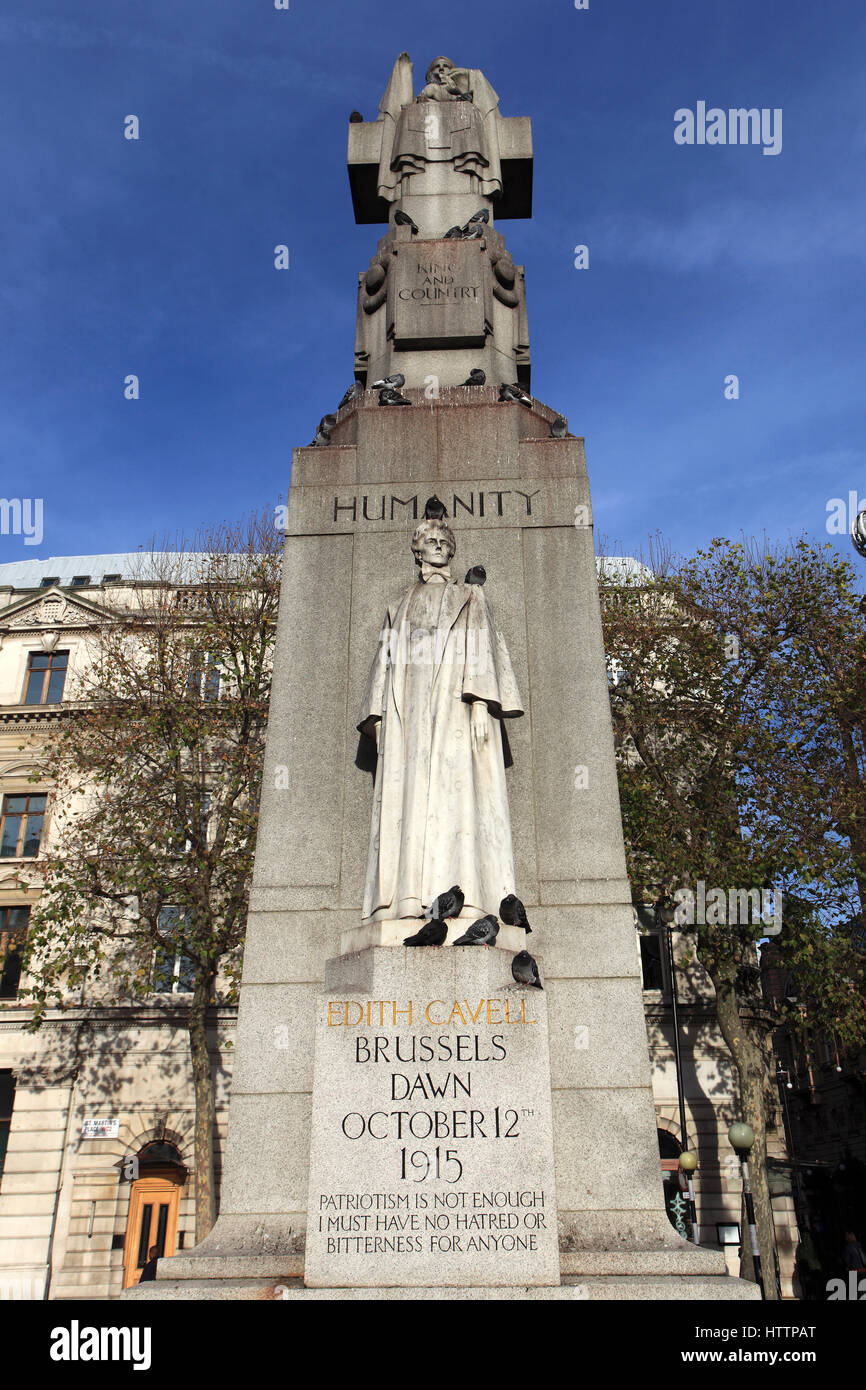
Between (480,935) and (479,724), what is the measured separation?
196 cm

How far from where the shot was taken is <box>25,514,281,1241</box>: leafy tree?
2617cm

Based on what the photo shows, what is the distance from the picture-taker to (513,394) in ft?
39.7

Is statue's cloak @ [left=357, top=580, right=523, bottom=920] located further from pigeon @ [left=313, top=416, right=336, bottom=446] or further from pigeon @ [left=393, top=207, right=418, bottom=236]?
pigeon @ [left=393, top=207, right=418, bottom=236]

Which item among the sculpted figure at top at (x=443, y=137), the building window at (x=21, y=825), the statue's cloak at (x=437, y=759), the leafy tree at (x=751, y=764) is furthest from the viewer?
the building window at (x=21, y=825)

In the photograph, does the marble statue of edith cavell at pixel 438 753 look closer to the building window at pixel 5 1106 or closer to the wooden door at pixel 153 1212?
the wooden door at pixel 153 1212

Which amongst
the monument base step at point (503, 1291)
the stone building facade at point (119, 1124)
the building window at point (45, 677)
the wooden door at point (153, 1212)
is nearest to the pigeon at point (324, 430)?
the monument base step at point (503, 1291)

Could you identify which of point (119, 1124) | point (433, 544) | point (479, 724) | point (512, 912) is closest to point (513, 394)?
point (433, 544)

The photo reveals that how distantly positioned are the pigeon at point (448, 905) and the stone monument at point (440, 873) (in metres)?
0.08

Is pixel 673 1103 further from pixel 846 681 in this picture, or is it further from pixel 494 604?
pixel 494 604

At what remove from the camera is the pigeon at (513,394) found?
1211 centimetres

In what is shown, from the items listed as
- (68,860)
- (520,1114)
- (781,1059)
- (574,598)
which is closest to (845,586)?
(574,598)

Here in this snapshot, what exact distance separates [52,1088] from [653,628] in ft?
79.5
